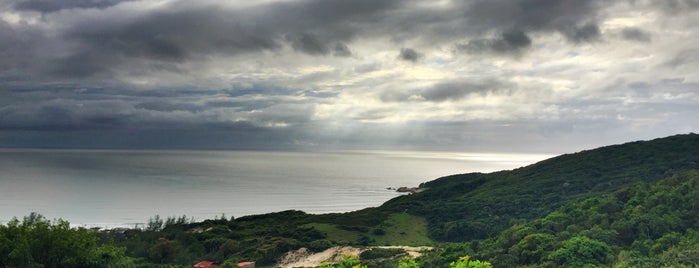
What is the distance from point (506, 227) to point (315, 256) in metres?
40.2

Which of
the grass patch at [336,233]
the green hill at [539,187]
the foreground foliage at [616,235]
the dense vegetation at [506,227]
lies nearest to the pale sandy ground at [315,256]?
the dense vegetation at [506,227]

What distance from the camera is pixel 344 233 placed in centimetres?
8588

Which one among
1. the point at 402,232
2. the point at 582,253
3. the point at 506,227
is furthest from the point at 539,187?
the point at 582,253

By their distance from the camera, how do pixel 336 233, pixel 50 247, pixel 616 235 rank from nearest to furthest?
1. pixel 50 247
2. pixel 616 235
3. pixel 336 233

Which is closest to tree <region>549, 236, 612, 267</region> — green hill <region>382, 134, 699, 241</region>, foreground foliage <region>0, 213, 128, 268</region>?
foreground foliage <region>0, 213, 128, 268</region>

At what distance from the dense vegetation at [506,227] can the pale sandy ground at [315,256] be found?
5.32 feet

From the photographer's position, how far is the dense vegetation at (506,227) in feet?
145

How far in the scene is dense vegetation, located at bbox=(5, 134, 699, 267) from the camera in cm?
4406

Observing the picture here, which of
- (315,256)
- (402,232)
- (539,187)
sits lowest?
(315,256)

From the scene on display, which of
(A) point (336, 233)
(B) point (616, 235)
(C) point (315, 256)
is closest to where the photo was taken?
(B) point (616, 235)

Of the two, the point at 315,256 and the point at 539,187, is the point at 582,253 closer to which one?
the point at 315,256

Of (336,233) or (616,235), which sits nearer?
(616,235)

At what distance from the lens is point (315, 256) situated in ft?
228

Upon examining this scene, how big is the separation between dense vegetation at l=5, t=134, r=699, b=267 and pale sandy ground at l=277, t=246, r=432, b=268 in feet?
5.32
